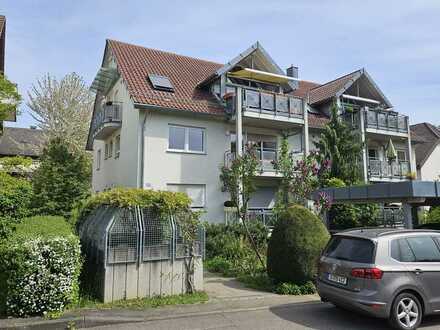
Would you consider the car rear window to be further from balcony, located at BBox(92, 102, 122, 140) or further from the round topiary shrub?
balcony, located at BBox(92, 102, 122, 140)

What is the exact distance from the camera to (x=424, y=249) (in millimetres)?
7074

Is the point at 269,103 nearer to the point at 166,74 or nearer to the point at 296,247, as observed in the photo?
the point at 166,74

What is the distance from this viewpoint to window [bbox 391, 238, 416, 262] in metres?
6.75

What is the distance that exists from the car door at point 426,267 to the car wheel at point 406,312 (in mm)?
271

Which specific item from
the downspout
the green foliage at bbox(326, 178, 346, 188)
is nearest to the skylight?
the downspout

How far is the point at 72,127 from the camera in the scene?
3369cm

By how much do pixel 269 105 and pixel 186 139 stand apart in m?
4.76

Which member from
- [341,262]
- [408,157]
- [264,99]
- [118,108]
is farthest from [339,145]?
[341,262]

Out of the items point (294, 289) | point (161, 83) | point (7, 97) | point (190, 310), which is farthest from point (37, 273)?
point (161, 83)

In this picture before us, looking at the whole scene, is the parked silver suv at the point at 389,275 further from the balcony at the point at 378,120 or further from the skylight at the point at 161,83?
the balcony at the point at 378,120

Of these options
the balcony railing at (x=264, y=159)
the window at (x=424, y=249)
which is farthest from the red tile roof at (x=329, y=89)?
the window at (x=424, y=249)

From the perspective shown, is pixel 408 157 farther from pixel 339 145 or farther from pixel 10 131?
pixel 10 131

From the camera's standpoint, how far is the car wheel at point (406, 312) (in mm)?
6422

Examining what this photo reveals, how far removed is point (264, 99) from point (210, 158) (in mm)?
4208
